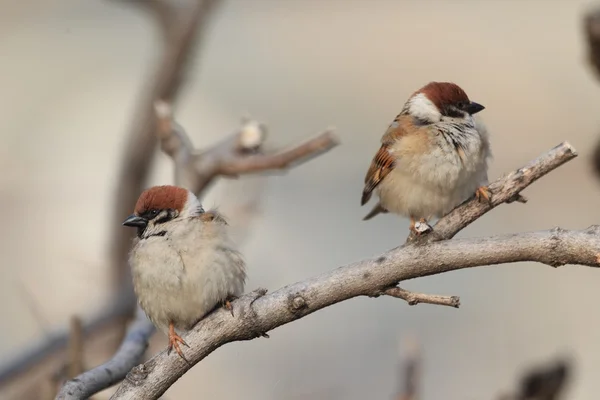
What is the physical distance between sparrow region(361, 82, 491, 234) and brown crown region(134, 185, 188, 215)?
60 cm

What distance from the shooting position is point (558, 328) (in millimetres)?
5066

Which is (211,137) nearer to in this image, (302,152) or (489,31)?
(489,31)

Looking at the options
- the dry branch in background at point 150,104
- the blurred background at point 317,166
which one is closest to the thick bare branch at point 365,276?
the blurred background at point 317,166

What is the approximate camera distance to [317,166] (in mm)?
6480

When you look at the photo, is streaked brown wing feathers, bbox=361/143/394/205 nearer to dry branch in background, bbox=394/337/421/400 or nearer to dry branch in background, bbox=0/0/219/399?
dry branch in background, bbox=394/337/421/400

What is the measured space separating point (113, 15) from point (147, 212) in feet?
18.5

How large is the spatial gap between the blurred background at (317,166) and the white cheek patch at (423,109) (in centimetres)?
93

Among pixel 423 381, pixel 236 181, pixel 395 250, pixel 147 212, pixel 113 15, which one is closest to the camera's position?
pixel 395 250

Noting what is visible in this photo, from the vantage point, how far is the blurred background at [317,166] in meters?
4.89

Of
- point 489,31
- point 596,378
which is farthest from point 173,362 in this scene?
point 489,31

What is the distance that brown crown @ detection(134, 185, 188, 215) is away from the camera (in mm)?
2379

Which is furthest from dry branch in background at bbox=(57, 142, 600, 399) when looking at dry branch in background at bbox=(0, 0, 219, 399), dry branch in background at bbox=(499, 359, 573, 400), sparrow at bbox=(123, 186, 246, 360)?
dry branch in background at bbox=(0, 0, 219, 399)

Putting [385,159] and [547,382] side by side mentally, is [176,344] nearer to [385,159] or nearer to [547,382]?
[547,382]

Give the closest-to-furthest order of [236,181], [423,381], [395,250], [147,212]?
[395,250] < [147,212] < [236,181] < [423,381]
